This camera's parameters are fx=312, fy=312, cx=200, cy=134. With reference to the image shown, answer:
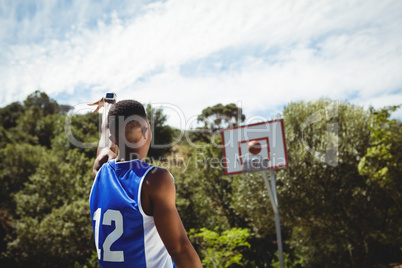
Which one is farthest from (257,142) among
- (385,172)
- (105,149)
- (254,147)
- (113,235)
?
(113,235)

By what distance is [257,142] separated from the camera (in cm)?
953

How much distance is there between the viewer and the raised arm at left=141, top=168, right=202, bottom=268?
4.97ft

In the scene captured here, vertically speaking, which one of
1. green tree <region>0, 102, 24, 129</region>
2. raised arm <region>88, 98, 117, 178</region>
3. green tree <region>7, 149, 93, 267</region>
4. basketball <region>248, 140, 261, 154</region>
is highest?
green tree <region>0, 102, 24, 129</region>

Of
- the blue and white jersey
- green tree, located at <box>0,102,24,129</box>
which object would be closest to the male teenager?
the blue and white jersey

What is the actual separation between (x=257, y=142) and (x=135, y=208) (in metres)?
8.18

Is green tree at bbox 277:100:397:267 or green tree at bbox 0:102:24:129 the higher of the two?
green tree at bbox 0:102:24:129

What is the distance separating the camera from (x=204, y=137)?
3831 centimetres

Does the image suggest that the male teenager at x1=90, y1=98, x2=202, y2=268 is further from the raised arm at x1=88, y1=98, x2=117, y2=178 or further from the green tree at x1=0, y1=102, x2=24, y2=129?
the green tree at x1=0, y1=102, x2=24, y2=129

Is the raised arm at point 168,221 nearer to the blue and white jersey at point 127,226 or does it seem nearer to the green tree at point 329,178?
the blue and white jersey at point 127,226


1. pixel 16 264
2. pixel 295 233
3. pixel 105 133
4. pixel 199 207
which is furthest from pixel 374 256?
pixel 16 264

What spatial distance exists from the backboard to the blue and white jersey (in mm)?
7300

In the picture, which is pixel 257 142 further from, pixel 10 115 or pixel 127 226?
pixel 10 115

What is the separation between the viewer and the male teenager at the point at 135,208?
5.03ft

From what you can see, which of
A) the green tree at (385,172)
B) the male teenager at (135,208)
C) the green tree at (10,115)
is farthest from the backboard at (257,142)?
the green tree at (10,115)
